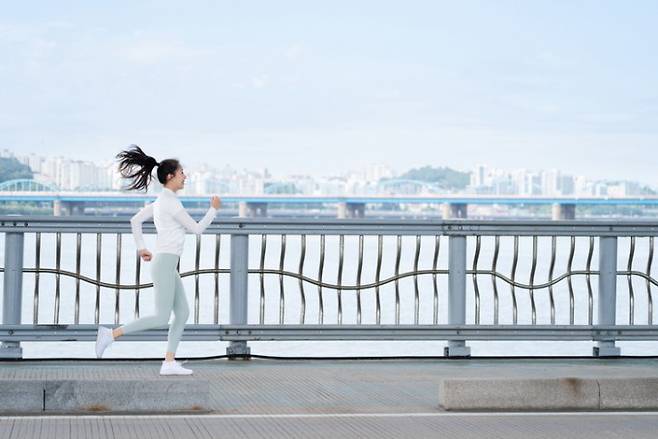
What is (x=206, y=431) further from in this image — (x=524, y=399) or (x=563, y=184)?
(x=563, y=184)

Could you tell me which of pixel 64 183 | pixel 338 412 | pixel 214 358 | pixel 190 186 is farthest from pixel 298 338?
pixel 190 186

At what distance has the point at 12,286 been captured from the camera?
1135cm

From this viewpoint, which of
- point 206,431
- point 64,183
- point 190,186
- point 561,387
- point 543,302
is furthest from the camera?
point 190,186

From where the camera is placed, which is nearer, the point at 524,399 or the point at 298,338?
the point at 524,399

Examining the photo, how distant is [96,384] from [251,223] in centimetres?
355

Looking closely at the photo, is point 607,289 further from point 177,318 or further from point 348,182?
point 348,182

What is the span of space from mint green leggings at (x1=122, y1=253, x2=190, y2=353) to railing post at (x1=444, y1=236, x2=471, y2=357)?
10.0 feet

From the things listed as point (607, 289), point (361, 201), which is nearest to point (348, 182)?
point (361, 201)

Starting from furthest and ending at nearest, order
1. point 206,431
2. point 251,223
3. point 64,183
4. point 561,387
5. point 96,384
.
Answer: point 64,183, point 251,223, point 561,387, point 96,384, point 206,431

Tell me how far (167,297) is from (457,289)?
3.28 meters

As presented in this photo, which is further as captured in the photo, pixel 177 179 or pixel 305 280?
pixel 305 280

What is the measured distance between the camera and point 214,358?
38.6 ft

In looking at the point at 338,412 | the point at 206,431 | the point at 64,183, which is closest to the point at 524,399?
the point at 338,412

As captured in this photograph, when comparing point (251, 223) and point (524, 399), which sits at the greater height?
point (251, 223)
